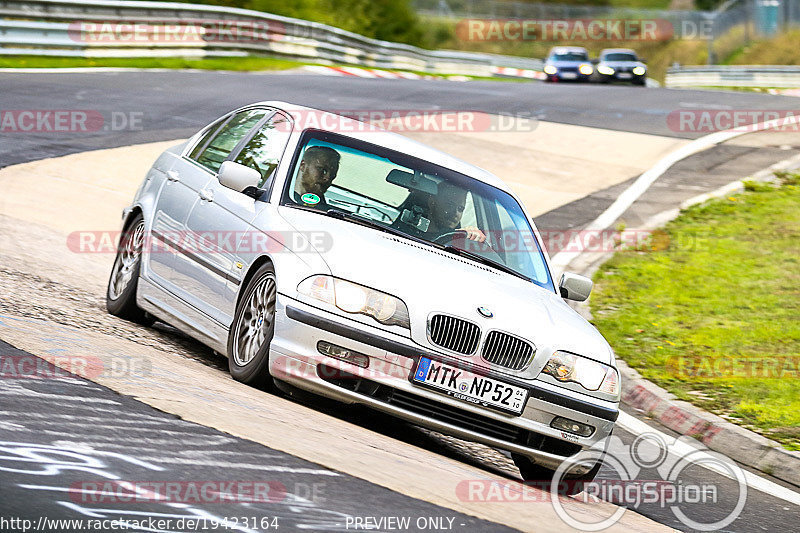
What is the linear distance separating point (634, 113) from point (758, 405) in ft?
53.4

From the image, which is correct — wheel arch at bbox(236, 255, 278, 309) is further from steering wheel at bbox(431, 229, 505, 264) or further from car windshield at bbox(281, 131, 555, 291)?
steering wheel at bbox(431, 229, 505, 264)

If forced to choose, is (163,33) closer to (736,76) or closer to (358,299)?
(736,76)

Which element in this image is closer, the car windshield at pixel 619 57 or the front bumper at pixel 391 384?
the front bumper at pixel 391 384

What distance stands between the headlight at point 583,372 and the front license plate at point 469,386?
0.22 m

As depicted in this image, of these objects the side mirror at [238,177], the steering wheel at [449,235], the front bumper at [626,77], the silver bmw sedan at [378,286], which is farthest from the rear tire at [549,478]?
the front bumper at [626,77]

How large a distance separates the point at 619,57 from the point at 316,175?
36.4m

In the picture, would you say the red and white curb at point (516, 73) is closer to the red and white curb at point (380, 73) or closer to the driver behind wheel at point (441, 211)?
the red and white curb at point (380, 73)

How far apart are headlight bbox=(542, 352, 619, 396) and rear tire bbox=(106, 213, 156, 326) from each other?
3218 millimetres

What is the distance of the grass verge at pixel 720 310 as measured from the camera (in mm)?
9062

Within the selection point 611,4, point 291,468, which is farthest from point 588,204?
point 611,4

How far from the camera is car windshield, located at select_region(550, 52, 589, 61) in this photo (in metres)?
42.6

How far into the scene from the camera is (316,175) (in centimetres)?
722

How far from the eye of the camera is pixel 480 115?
22.6m

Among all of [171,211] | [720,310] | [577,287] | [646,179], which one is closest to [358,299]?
[577,287]
